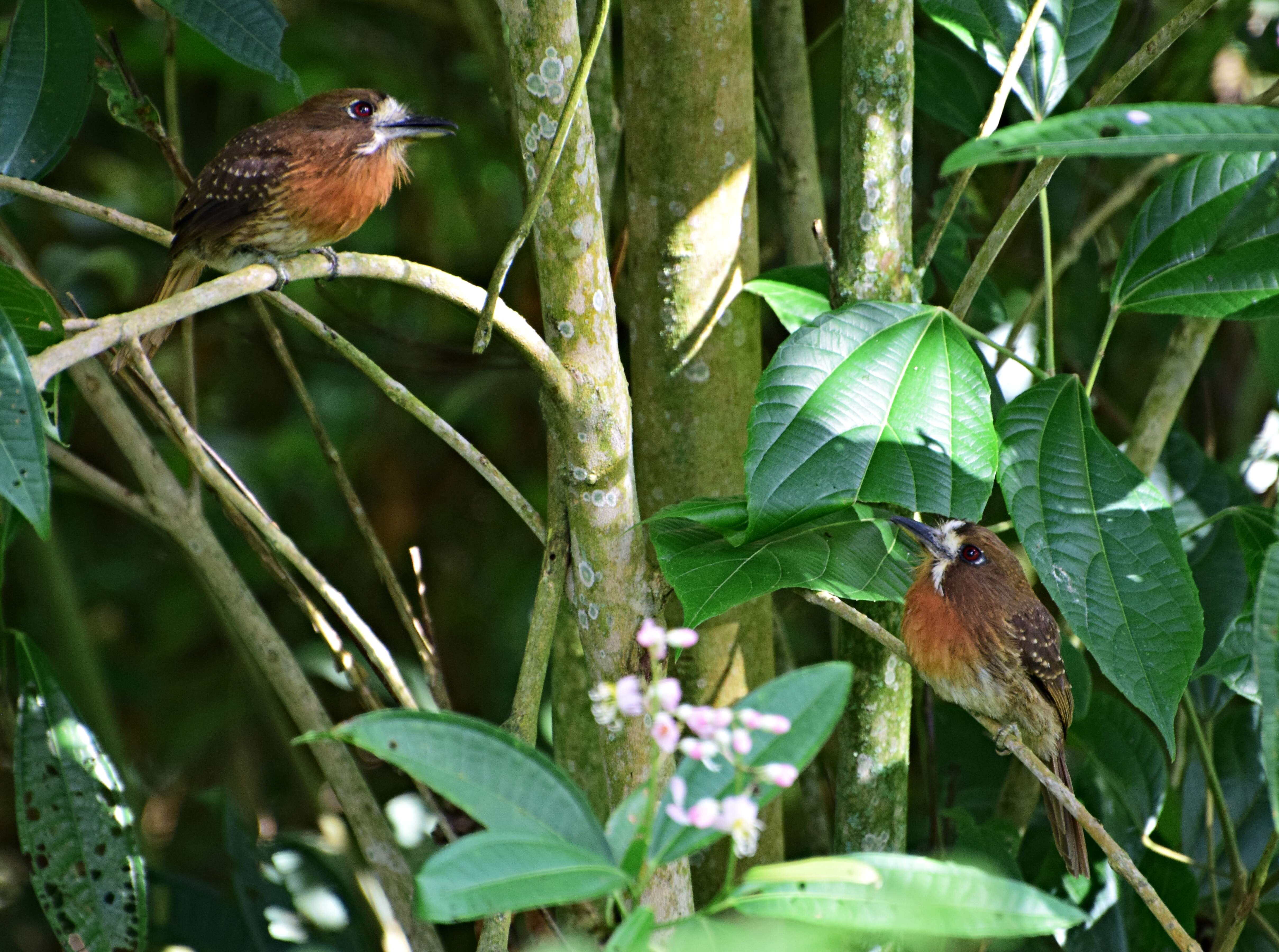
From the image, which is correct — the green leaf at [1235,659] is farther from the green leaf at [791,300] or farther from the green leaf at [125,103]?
the green leaf at [125,103]

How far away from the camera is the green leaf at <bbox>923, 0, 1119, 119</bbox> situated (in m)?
1.68

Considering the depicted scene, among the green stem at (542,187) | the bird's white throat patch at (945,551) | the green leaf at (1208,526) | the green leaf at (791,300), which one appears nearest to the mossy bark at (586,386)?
the green stem at (542,187)

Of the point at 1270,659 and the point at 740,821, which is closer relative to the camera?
the point at 740,821

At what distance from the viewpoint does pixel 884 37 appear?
1589 mm

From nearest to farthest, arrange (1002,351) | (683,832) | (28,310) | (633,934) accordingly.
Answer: (633,934)
(683,832)
(28,310)
(1002,351)

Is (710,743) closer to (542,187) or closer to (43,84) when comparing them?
(542,187)

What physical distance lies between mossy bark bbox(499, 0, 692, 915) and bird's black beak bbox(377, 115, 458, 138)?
24.5 inches

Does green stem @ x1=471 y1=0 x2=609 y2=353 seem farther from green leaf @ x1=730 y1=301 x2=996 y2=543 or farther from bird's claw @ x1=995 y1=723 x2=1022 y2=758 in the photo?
bird's claw @ x1=995 y1=723 x2=1022 y2=758

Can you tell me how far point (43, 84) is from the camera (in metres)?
1.74

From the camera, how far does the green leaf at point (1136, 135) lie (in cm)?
86

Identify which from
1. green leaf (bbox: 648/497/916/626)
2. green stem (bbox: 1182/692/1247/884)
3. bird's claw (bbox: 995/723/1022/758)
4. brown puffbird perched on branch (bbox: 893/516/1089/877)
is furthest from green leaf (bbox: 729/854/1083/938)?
green stem (bbox: 1182/692/1247/884)

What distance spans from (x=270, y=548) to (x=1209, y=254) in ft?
5.99

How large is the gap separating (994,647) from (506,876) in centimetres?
151

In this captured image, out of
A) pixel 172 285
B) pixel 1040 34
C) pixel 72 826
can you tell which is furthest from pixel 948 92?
pixel 72 826
